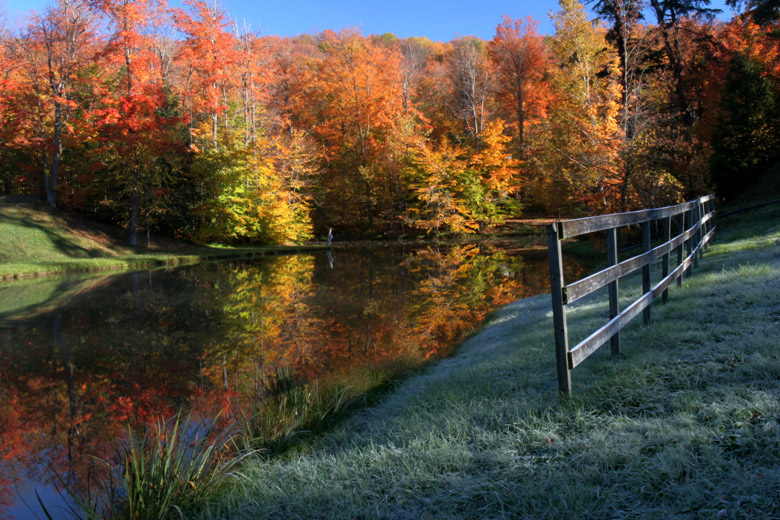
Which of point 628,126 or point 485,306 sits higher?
point 628,126

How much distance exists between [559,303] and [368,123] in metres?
35.6

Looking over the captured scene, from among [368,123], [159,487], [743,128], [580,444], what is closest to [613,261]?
[580,444]

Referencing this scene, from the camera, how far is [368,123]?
37312 millimetres

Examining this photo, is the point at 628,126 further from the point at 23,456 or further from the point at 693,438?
the point at 23,456

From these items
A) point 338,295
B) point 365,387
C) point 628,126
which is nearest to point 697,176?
point 628,126

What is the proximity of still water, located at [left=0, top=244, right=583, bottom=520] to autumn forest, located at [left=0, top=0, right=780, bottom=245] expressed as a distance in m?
6.19

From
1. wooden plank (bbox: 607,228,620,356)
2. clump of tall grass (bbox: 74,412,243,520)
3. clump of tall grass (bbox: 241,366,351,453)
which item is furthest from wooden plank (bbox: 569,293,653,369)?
clump of tall grass (bbox: 74,412,243,520)

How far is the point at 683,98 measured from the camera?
2033 cm

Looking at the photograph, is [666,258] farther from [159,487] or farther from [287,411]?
[159,487]

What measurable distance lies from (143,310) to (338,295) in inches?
191

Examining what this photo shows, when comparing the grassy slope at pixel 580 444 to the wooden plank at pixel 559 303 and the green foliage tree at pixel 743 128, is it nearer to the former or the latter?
the wooden plank at pixel 559 303

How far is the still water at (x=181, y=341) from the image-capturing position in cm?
521

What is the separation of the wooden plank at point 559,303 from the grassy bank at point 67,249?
20788 mm

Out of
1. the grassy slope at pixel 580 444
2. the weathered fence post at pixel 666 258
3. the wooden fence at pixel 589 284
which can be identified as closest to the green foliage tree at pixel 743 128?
the weathered fence post at pixel 666 258
